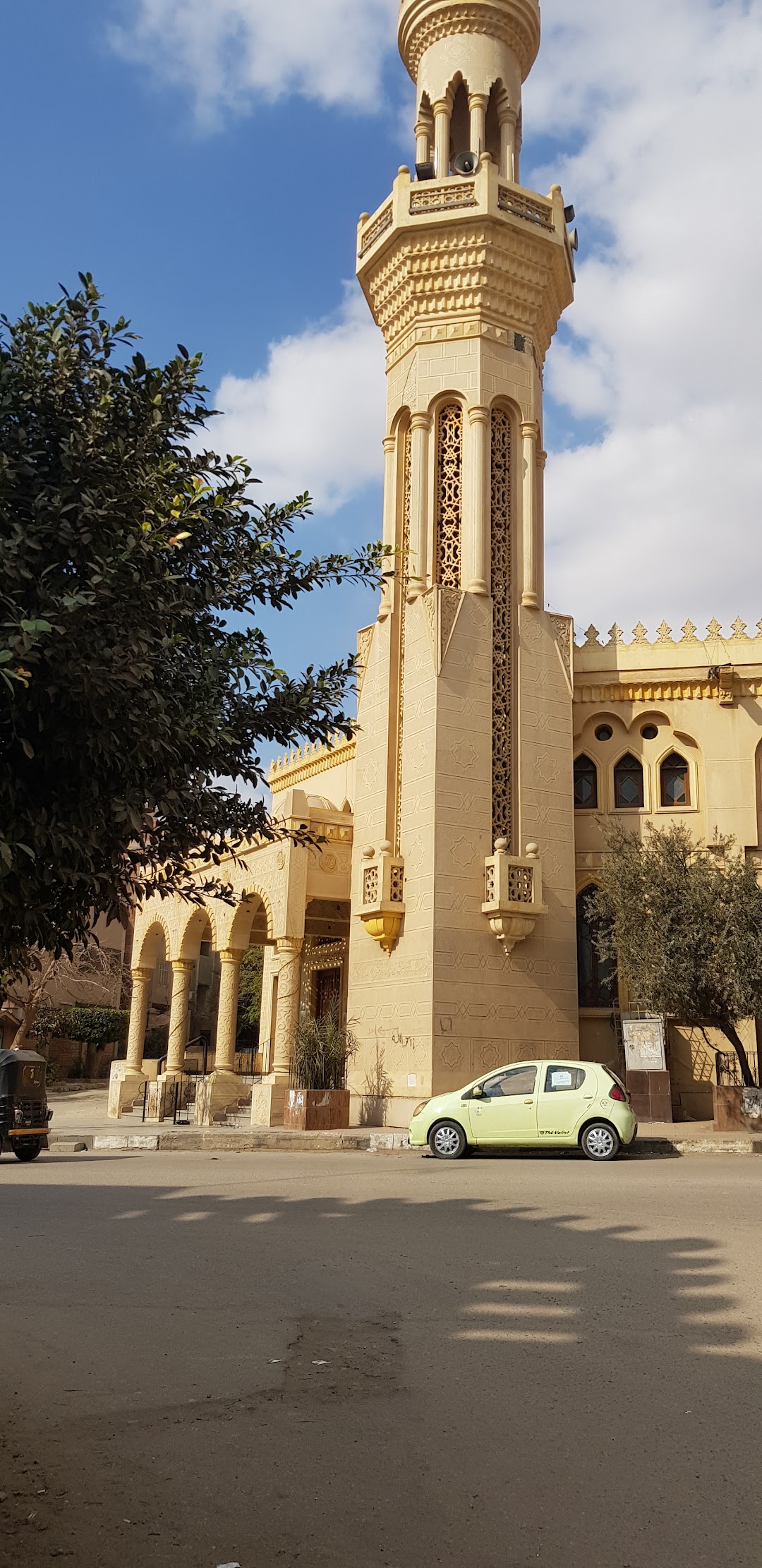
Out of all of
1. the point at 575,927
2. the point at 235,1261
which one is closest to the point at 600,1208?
the point at 235,1261

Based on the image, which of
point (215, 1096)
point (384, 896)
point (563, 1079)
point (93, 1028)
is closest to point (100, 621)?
point (563, 1079)

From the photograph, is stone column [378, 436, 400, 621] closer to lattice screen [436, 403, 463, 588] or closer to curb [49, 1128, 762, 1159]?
lattice screen [436, 403, 463, 588]

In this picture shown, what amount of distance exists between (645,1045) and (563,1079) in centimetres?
568

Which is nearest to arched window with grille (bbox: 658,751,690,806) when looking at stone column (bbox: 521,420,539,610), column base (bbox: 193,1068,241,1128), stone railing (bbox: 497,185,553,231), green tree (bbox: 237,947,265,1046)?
stone column (bbox: 521,420,539,610)

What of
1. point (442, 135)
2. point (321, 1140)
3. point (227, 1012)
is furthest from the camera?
point (227, 1012)

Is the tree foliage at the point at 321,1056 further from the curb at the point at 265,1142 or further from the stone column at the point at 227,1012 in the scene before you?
the stone column at the point at 227,1012

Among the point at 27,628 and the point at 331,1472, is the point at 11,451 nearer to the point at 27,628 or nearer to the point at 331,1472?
the point at 27,628

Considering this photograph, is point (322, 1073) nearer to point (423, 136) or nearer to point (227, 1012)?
point (227, 1012)

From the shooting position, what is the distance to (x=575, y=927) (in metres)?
22.7

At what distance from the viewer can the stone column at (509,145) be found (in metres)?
25.0

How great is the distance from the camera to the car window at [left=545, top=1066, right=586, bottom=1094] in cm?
1467

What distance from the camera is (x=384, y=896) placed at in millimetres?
20984

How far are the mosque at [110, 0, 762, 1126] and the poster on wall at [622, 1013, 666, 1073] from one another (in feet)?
5.32

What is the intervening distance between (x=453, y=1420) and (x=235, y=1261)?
141 inches
